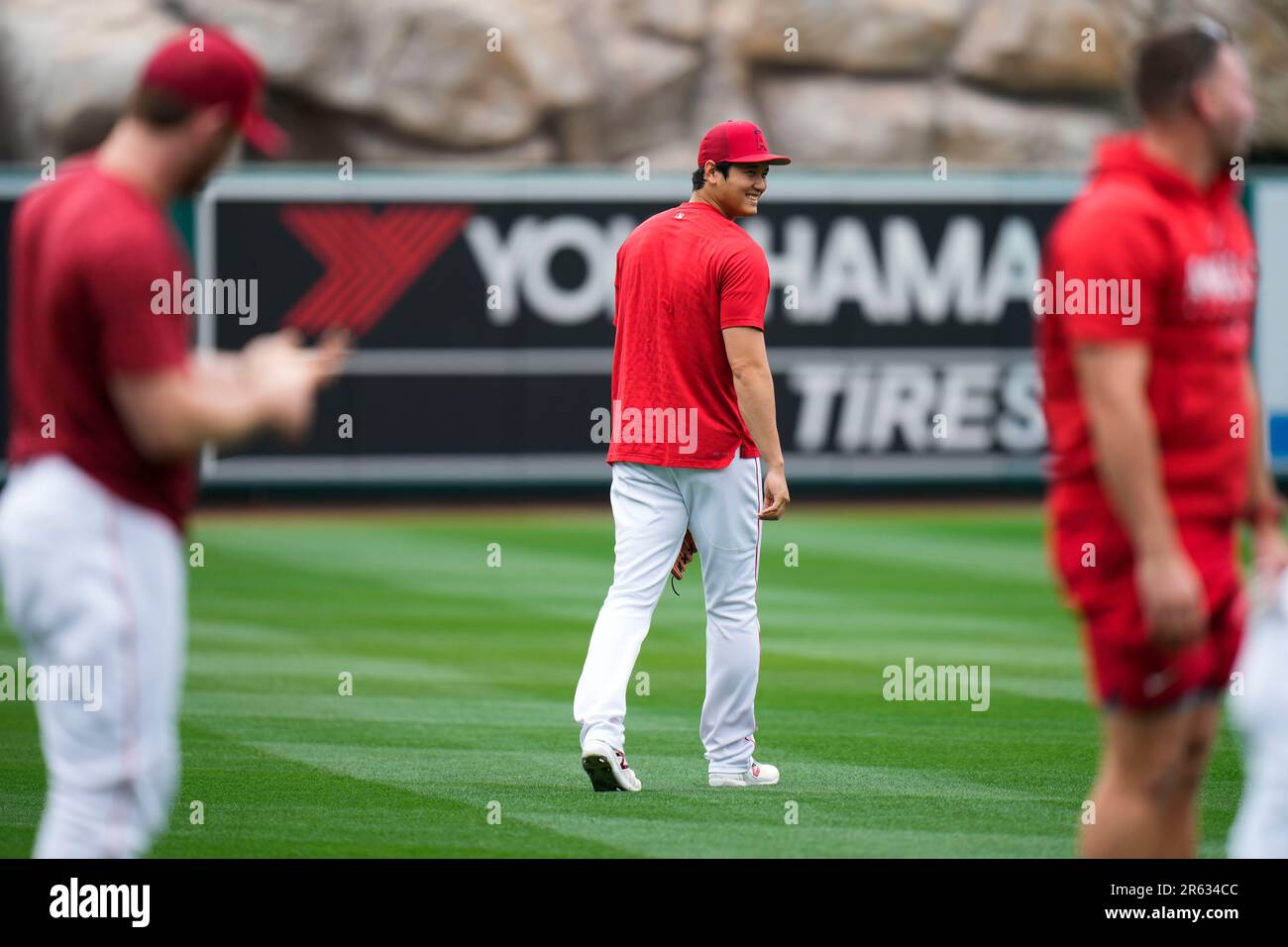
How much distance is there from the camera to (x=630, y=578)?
7.75 meters

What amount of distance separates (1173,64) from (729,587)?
3641 mm

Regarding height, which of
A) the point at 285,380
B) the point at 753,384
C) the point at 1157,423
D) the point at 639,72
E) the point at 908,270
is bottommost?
the point at 1157,423

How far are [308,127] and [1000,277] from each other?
30.2ft

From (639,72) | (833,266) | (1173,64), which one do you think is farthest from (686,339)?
(639,72)

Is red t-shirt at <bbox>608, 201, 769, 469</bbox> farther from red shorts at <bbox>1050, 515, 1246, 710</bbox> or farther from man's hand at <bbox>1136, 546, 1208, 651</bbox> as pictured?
man's hand at <bbox>1136, 546, 1208, 651</bbox>

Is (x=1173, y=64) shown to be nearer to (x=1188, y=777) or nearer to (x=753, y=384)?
(x=1188, y=777)

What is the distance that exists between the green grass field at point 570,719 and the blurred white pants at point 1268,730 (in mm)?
2264

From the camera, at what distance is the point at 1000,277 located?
22.2m

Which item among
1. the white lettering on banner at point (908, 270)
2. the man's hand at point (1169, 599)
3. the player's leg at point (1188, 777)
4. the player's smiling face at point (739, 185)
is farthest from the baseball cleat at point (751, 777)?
the white lettering on banner at point (908, 270)

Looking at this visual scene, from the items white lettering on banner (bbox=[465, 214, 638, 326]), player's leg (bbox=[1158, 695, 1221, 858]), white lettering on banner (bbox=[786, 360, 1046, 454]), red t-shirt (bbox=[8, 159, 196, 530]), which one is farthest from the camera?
white lettering on banner (bbox=[786, 360, 1046, 454])

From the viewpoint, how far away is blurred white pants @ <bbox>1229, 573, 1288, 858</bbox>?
4266mm

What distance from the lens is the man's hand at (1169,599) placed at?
4.23 meters

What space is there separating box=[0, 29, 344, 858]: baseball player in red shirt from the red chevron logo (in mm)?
17468

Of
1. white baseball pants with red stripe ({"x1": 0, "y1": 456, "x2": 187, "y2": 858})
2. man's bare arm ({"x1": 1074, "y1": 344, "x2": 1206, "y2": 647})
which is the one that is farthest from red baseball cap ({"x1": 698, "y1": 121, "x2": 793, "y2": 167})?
white baseball pants with red stripe ({"x1": 0, "y1": 456, "x2": 187, "y2": 858})
